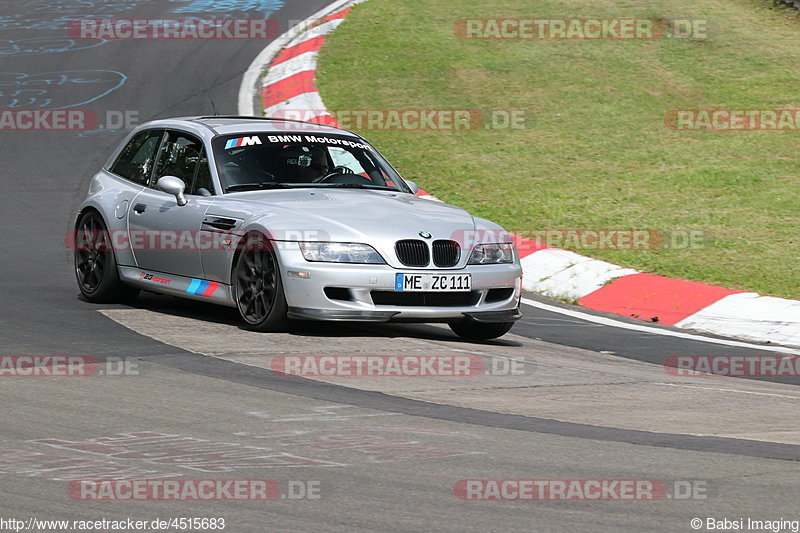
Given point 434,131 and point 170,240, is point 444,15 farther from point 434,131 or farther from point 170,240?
point 170,240

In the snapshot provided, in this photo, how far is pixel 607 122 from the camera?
1741 cm

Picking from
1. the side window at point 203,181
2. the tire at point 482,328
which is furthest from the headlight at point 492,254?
the side window at point 203,181

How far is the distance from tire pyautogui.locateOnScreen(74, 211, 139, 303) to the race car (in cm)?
1

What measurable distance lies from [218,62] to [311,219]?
1263cm

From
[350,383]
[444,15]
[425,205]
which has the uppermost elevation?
[444,15]

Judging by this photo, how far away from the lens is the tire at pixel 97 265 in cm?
1008

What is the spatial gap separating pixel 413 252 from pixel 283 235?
2.95ft

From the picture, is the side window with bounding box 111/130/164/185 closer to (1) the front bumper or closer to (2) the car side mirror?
(2) the car side mirror

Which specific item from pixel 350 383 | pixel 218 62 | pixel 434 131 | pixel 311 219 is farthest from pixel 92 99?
pixel 350 383

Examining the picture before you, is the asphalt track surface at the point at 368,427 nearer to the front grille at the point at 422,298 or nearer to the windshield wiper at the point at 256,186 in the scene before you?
the front grille at the point at 422,298

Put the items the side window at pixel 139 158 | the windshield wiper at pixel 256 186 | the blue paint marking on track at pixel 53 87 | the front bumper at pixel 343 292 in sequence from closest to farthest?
the front bumper at pixel 343 292 → the windshield wiper at pixel 256 186 → the side window at pixel 139 158 → the blue paint marking on track at pixel 53 87

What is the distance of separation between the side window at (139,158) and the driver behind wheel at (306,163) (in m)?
1.29

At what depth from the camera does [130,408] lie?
21.1 feet

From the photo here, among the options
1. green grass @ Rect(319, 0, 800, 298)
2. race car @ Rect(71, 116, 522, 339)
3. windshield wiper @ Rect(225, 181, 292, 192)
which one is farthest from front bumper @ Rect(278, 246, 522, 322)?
green grass @ Rect(319, 0, 800, 298)
